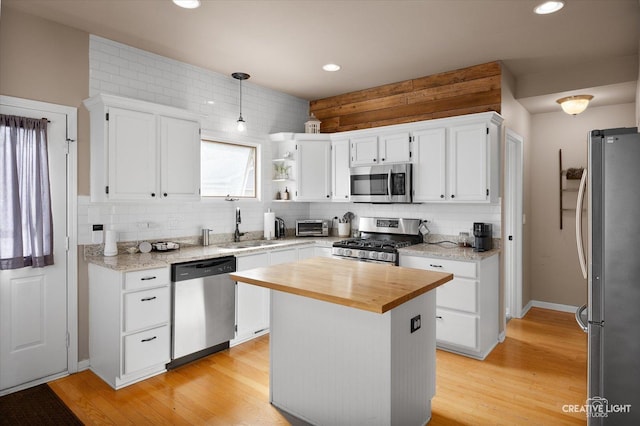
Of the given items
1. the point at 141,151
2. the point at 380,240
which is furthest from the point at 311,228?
the point at 141,151

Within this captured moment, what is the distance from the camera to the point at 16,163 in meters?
2.88

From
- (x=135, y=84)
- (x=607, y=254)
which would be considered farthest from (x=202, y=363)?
(x=607, y=254)

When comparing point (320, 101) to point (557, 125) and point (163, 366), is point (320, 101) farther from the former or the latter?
point (163, 366)

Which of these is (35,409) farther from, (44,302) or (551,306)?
(551,306)

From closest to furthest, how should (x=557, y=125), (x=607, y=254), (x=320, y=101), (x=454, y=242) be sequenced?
(x=607, y=254), (x=454, y=242), (x=557, y=125), (x=320, y=101)

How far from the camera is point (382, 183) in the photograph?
14.6 ft

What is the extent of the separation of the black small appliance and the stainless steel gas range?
75 cm

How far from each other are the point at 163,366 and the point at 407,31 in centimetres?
357

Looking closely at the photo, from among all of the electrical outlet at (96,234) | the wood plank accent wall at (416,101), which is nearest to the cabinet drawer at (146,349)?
the electrical outlet at (96,234)

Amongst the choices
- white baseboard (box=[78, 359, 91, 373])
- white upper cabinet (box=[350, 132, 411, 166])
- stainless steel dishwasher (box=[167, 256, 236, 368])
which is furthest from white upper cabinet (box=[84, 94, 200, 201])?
white upper cabinet (box=[350, 132, 411, 166])

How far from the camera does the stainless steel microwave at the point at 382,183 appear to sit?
4277 mm

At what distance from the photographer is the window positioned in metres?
4.34

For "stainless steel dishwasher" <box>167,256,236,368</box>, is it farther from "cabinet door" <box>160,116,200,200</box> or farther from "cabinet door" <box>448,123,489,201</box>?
"cabinet door" <box>448,123,489,201</box>

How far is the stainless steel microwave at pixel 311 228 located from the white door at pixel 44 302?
2677 mm
